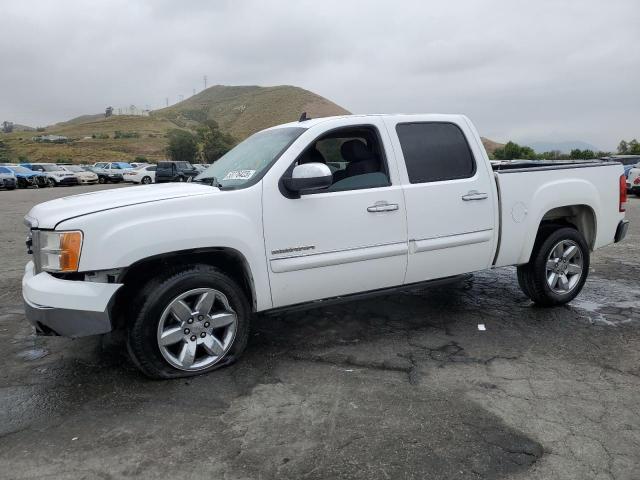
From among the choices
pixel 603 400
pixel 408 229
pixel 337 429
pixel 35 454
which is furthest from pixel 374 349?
pixel 35 454

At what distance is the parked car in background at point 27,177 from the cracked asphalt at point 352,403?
28924 mm

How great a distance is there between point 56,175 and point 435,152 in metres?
31.9

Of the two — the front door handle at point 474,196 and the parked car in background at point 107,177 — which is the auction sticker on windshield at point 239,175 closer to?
the front door handle at point 474,196

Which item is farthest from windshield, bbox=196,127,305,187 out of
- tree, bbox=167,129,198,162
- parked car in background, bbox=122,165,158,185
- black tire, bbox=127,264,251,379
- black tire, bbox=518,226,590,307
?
tree, bbox=167,129,198,162

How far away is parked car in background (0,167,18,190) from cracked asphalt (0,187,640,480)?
1061 inches

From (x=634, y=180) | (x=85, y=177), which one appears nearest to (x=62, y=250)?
(x=634, y=180)

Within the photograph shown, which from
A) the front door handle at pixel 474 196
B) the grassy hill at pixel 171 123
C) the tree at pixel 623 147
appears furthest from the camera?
the grassy hill at pixel 171 123

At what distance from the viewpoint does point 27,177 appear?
99.5 ft

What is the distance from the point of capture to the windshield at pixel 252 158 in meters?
3.98

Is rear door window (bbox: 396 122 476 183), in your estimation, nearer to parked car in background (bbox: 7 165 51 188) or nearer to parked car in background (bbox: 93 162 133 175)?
parked car in background (bbox: 7 165 51 188)

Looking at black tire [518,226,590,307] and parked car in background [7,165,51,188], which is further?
parked car in background [7,165,51,188]

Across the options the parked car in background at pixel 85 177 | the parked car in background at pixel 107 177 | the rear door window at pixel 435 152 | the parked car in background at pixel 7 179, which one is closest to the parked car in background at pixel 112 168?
the parked car in background at pixel 107 177

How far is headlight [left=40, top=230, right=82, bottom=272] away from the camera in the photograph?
3.28 m

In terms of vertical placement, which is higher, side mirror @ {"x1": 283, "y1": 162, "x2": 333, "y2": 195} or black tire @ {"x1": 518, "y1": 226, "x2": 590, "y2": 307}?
side mirror @ {"x1": 283, "y1": 162, "x2": 333, "y2": 195}
